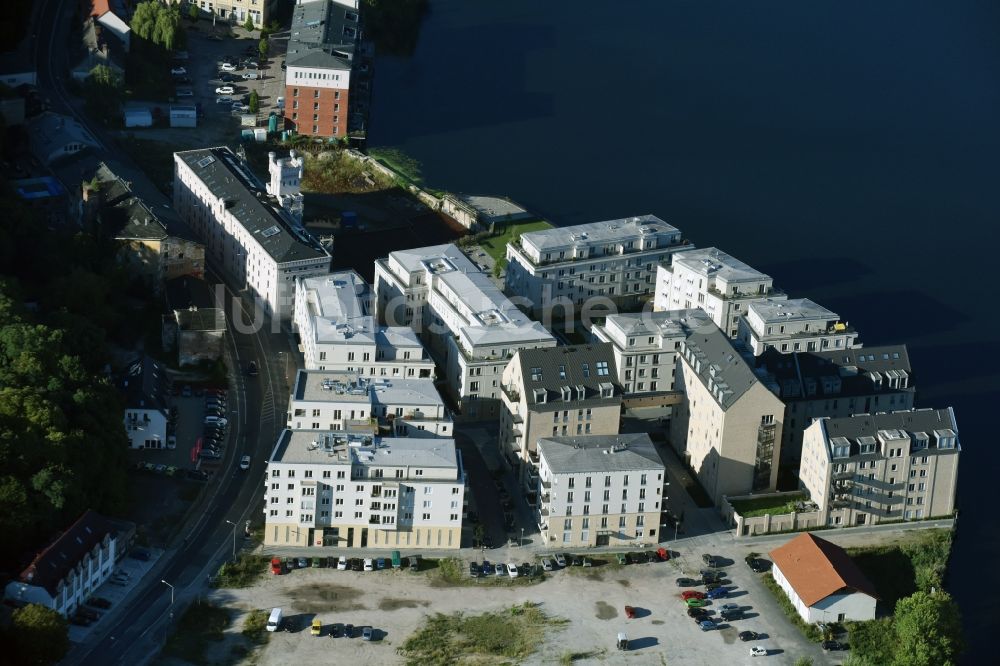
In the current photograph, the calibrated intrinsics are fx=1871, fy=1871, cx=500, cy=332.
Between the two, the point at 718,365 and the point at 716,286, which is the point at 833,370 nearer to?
the point at 718,365

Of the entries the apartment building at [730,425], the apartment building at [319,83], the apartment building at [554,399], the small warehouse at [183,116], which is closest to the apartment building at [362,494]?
the apartment building at [554,399]

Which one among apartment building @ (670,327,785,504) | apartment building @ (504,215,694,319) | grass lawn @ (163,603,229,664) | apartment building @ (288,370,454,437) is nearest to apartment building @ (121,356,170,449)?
apartment building @ (288,370,454,437)

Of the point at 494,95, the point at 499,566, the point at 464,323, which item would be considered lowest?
the point at 499,566

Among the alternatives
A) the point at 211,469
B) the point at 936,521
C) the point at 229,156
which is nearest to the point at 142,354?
the point at 211,469

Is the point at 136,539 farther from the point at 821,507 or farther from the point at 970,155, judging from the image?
the point at 970,155

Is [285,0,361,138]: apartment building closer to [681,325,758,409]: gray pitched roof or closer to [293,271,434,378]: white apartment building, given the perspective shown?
[293,271,434,378]: white apartment building

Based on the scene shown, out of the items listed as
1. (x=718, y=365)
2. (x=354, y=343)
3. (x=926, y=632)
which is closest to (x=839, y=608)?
(x=926, y=632)
